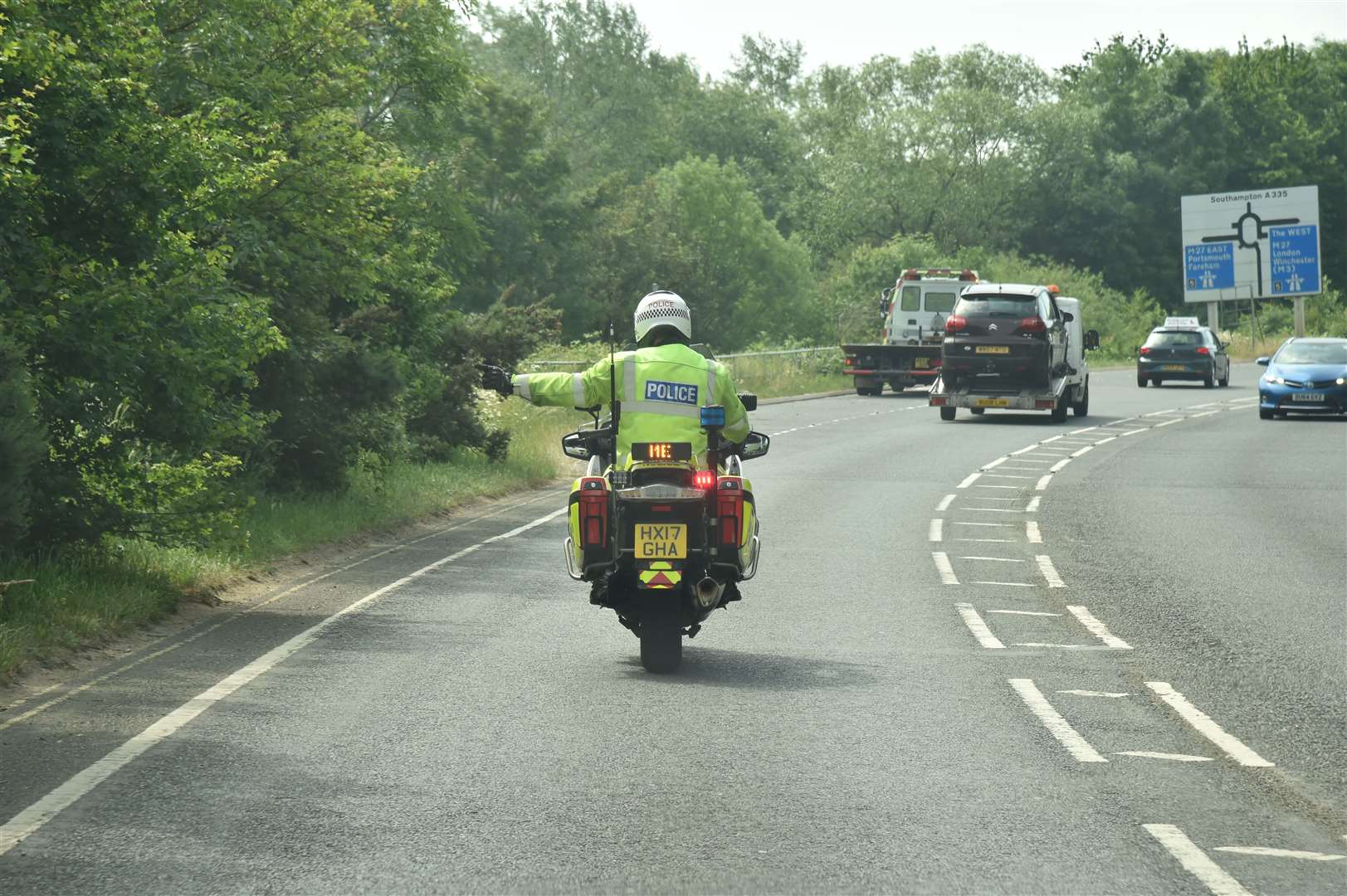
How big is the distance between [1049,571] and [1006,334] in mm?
18777

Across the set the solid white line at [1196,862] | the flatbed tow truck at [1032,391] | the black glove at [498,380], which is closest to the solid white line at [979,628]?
the black glove at [498,380]

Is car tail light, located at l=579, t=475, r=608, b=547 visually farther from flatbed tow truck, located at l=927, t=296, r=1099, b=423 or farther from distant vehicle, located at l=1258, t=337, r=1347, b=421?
distant vehicle, located at l=1258, t=337, r=1347, b=421

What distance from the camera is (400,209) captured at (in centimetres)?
2048

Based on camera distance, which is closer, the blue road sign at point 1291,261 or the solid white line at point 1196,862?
the solid white line at point 1196,862

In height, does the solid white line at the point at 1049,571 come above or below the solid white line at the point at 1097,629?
below

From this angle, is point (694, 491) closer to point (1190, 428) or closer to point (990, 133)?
point (1190, 428)

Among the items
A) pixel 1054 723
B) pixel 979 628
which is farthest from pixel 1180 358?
pixel 1054 723

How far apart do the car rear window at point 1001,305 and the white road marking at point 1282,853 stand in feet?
90.8

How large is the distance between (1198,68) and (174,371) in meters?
90.8

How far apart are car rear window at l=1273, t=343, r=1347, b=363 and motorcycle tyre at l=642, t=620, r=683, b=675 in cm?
3019

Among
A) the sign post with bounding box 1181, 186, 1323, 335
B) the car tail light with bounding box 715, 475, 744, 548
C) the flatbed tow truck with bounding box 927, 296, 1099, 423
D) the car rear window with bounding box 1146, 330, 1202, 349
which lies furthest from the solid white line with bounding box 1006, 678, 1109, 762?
the sign post with bounding box 1181, 186, 1323, 335

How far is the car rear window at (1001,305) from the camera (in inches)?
1309

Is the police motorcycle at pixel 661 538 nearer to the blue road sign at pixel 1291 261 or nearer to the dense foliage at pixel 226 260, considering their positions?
the dense foliage at pixel 226 260

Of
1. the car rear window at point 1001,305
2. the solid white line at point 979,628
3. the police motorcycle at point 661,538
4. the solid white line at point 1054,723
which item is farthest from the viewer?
the car rear window at point 1001,305
